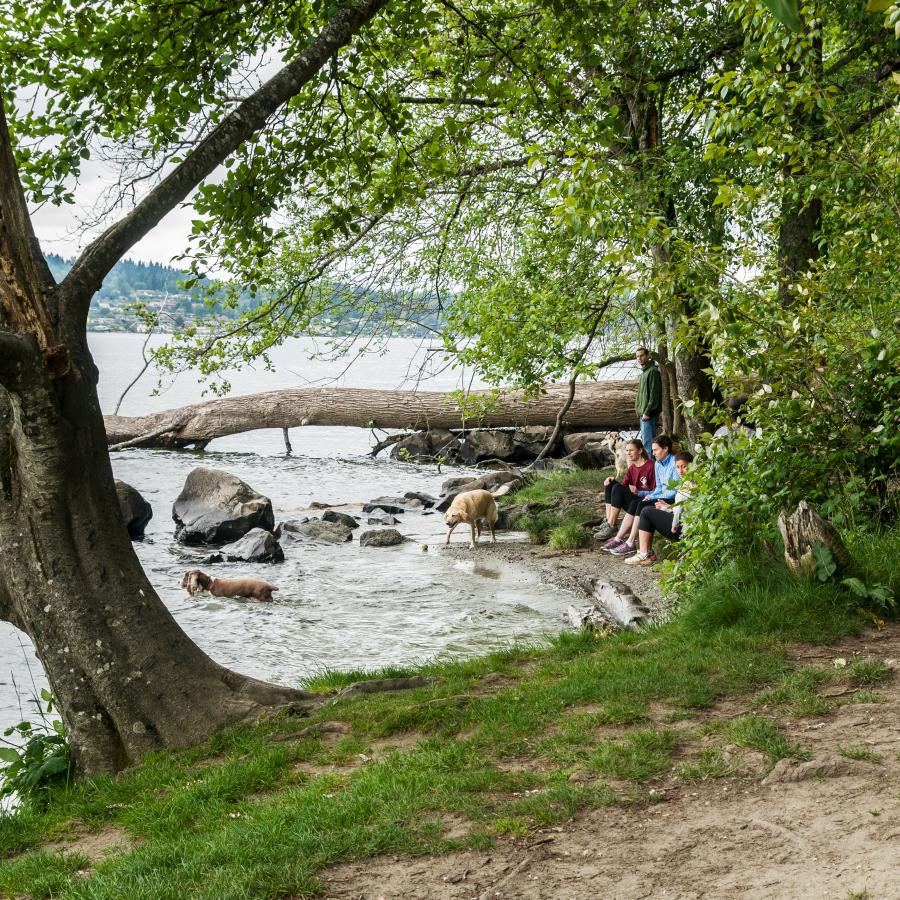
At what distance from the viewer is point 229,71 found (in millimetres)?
7133

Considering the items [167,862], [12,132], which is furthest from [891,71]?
[167,862]

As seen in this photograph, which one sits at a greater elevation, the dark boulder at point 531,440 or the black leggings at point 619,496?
the dark boulder at point 531,440

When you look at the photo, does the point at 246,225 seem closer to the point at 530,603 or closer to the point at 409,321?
the point at 530,603

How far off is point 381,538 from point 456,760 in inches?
454

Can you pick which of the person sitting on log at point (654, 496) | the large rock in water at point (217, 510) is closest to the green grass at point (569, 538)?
the person sitting on log at point (654, 496)

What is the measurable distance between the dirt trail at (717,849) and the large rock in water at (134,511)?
14531 millimetres

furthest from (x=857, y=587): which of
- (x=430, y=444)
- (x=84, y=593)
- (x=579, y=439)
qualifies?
(x=430, y=444)

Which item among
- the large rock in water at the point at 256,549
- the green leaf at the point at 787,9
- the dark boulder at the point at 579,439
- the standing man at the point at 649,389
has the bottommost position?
the large rock in water at the point at 256,549

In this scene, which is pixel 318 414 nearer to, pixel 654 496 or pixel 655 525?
pixel 654 496

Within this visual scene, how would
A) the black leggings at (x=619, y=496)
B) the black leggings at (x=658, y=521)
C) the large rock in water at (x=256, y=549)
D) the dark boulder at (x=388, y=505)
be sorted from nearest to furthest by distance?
the black leggings at (x=658, y=521) → the black leggings at (x=619, y=496) → the large rock in water at (x=256, y=549) → the dark boulder at (x=388, y=505)

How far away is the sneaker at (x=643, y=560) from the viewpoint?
13.1m

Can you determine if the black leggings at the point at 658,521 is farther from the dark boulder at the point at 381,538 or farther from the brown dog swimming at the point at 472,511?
the dark boulder at the point at 381,538

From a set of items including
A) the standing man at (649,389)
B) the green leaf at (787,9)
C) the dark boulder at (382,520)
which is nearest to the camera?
the green leaf at (787,9)

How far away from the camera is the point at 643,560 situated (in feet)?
42.9
